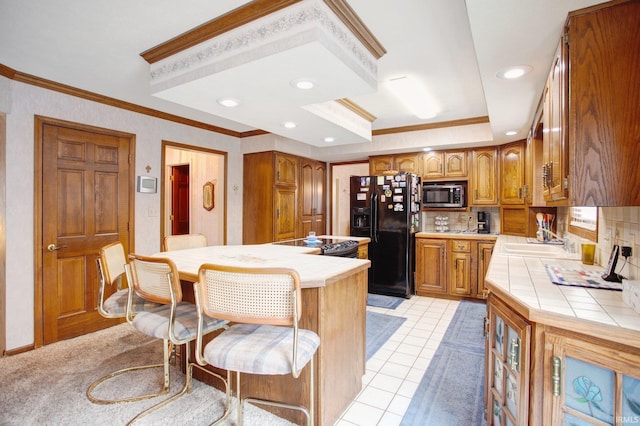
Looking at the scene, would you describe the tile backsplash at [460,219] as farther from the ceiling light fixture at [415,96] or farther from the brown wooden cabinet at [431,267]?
the ceiling light fixture at [415,96]

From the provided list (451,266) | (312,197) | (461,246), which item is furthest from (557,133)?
(312,197)

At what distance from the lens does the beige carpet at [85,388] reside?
74.8 inches

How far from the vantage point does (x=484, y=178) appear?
461cm

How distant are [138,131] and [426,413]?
3904 mm

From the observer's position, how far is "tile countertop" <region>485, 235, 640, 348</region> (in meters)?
1.08

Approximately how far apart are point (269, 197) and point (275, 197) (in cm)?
9

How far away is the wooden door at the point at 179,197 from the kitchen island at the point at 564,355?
5664 mm

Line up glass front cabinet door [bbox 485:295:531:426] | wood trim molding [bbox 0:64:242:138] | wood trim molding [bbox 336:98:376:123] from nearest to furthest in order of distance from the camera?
glass front cabinet door [bbox 485:295:531:426] → wood trim molding [bbox 0:64:242:138] → wood trim molding [bbox 336:98:376:123]

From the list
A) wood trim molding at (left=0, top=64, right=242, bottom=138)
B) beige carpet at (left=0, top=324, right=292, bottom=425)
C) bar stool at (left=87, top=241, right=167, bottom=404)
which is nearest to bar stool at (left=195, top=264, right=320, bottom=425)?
beige carpet at (left=0, top=324, right=292, bottom=425)

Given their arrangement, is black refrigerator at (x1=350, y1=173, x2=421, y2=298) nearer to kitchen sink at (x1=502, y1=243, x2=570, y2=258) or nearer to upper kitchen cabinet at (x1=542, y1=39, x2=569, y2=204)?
kitchen sink at (x1=502, y1=243, x2=570, y2=258)

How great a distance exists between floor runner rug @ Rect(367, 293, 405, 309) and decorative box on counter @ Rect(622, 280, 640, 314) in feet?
9.76

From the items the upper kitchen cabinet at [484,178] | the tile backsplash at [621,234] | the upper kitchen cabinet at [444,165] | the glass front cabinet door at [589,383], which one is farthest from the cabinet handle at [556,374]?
the upper kitchen cabinet at [444,165]

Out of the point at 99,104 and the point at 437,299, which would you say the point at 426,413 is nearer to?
the point at 437,299

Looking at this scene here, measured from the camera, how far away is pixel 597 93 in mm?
1370
